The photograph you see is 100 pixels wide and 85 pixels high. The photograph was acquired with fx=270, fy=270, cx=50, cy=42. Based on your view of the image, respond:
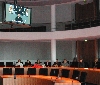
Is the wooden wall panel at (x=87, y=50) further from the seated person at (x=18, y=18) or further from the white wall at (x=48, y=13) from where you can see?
the seated person at (x=18, y=18)

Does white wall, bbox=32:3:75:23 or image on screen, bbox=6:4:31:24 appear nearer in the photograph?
image on screen, bbox=6:4:31:24

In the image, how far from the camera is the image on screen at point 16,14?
13.9 meters

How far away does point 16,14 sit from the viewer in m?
14.1

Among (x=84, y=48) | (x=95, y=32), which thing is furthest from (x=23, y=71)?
(x=84, y=48)

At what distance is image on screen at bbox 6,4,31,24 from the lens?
13.9 metres

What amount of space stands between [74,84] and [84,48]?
14583mm

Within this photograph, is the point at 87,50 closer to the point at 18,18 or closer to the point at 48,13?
the point at 48,13

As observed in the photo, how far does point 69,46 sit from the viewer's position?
85.9 ft

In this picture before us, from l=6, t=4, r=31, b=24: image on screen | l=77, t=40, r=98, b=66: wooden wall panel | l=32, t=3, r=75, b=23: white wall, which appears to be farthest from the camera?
l=32, t=3, r=75, b=23: white wall

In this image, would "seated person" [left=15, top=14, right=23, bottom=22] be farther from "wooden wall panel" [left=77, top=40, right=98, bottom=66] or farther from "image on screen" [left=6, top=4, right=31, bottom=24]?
"wooden wall panel" [left=77, top=40, right=98, bottom=66]

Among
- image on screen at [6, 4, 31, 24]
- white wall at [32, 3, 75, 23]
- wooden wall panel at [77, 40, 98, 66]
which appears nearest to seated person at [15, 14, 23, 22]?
image on screen at [6, 4, 31, 24]

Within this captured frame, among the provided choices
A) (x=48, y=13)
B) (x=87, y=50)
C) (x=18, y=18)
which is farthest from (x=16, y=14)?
(x=48, y=13)

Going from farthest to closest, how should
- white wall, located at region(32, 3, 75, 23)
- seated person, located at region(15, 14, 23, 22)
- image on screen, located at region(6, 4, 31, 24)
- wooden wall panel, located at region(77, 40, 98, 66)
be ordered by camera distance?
white wall, located at region(32, 3, 75, 23) → wooden wall panel, located at region(77, 40, 98, 66) → seated person, located at region(15, 14, 23, 22) → image on screen, located at region(6, 4, 31, 24)

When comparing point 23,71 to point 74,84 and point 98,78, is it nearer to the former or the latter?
point 98,78
